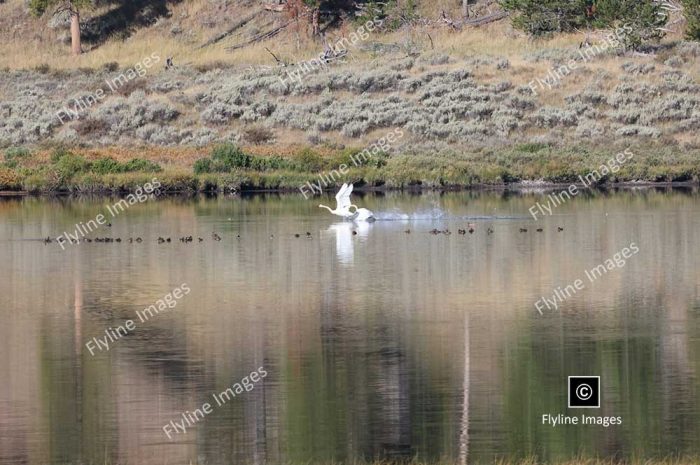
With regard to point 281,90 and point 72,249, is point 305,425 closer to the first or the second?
point 72,249

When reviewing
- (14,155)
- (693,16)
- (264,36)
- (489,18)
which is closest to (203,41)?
(264,36)

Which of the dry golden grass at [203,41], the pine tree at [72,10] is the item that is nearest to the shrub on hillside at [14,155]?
the dry golden grass at [203,41]

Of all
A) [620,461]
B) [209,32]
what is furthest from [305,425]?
[209,32]

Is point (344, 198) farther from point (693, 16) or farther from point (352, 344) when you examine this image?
point (693, 16)

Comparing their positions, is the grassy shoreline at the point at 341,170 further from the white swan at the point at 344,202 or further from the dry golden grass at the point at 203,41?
the dry golden grass at the point at 203,41

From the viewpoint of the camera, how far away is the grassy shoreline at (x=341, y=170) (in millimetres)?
50125

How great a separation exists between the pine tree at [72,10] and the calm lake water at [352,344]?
47.1 metres

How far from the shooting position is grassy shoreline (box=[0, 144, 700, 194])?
164 feet

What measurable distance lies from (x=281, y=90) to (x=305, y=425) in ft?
178

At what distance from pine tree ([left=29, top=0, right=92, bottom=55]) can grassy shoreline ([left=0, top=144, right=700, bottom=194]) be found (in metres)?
25.6

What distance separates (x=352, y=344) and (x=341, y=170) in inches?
1288

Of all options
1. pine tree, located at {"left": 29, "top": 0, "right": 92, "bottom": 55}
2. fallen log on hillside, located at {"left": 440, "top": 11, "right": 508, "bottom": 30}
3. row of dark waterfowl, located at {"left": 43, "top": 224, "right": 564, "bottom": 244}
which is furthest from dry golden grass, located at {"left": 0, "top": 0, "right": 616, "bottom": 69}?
row of dark waterfowl, located at {"left": 43, "top": 224, "right": 564, "bottom": 244}

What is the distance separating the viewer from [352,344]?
18.8 m

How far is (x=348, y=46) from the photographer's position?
2965 inches
